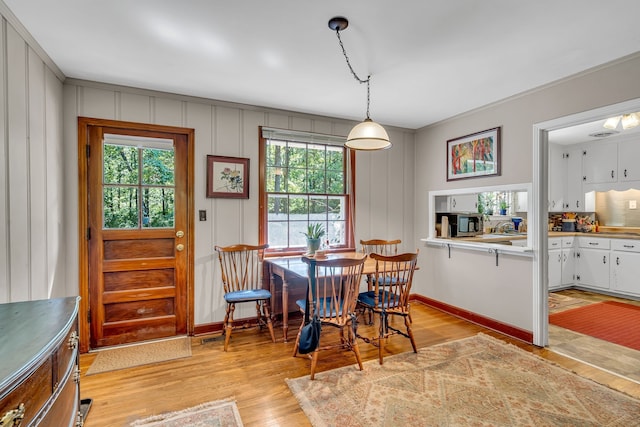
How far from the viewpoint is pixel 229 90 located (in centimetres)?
310

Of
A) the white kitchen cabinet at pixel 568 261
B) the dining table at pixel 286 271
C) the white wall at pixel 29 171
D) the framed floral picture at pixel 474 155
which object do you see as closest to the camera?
the white wall at pixel 29 171

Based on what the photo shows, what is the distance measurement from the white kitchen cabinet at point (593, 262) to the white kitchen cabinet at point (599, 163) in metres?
0.99

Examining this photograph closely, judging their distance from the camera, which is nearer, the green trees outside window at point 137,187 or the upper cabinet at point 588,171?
the green trees outside window at point 137,187

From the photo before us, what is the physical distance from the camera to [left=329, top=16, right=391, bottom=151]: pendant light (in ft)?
6.50

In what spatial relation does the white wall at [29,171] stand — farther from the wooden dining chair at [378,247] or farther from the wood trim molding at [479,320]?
the wood trim molding at [479,320]

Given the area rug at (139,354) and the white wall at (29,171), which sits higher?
the white wall at (29,171)

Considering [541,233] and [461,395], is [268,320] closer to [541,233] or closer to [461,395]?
[461,395]

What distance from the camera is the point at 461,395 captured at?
2.19 metres

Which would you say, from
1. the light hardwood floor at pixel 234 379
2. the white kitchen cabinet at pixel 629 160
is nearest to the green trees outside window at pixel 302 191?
the light hardwood floor at pixel 234 379

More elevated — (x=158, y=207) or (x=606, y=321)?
(x=158, y=207)

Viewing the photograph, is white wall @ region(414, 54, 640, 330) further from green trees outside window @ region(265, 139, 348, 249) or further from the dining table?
the dining table

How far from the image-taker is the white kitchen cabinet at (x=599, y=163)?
482 cm

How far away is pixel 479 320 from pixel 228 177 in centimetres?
322

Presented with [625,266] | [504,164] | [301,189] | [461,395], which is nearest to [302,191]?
[301,189]
